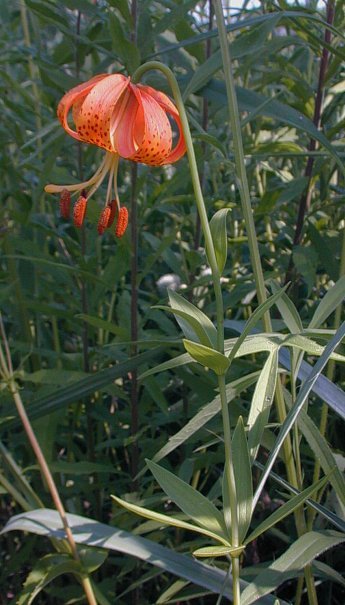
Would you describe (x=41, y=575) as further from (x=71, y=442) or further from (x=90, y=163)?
(x=90, y=163)

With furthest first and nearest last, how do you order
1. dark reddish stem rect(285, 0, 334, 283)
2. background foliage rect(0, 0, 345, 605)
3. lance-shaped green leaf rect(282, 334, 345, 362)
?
dark reddish stem rect(285, 0, 334, 283) → background foliage rect(0, 0, 345, 605) → lance-shaped green leaf rect(282, 334, 345, 362)

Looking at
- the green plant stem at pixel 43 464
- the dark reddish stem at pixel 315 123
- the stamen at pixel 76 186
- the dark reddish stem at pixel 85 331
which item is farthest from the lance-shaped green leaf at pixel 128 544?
the dark reddish stem at pixel 315 123

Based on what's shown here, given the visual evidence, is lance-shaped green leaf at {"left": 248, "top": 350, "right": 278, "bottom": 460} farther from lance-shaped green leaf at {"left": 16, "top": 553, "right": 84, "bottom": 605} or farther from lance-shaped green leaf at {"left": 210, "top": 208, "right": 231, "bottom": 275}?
lance-shaped green leaf at {"left": 16, "top": 553, "right": 84, "bottom": 605}

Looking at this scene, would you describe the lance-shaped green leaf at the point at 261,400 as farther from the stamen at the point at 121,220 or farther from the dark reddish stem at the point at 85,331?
the dark reddish stem at the point at 85,331

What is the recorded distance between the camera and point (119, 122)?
0.82m

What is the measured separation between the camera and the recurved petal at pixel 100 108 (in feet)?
2.59

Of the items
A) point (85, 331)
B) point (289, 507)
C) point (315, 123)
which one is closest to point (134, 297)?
point (85, 331)

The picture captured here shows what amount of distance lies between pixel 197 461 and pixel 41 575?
0.89ft

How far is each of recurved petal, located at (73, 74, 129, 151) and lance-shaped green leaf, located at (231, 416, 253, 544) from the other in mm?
338

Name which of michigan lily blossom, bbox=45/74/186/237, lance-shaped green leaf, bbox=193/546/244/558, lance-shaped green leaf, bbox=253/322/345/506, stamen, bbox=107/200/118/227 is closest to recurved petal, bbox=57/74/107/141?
michigan lily blossom, bbox=45/74/186/237

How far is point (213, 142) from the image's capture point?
826 mm

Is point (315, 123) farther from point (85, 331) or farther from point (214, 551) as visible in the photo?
point (214, 551)

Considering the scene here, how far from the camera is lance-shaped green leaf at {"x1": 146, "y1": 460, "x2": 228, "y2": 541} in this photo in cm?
70

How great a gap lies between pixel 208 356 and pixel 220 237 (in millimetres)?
123
